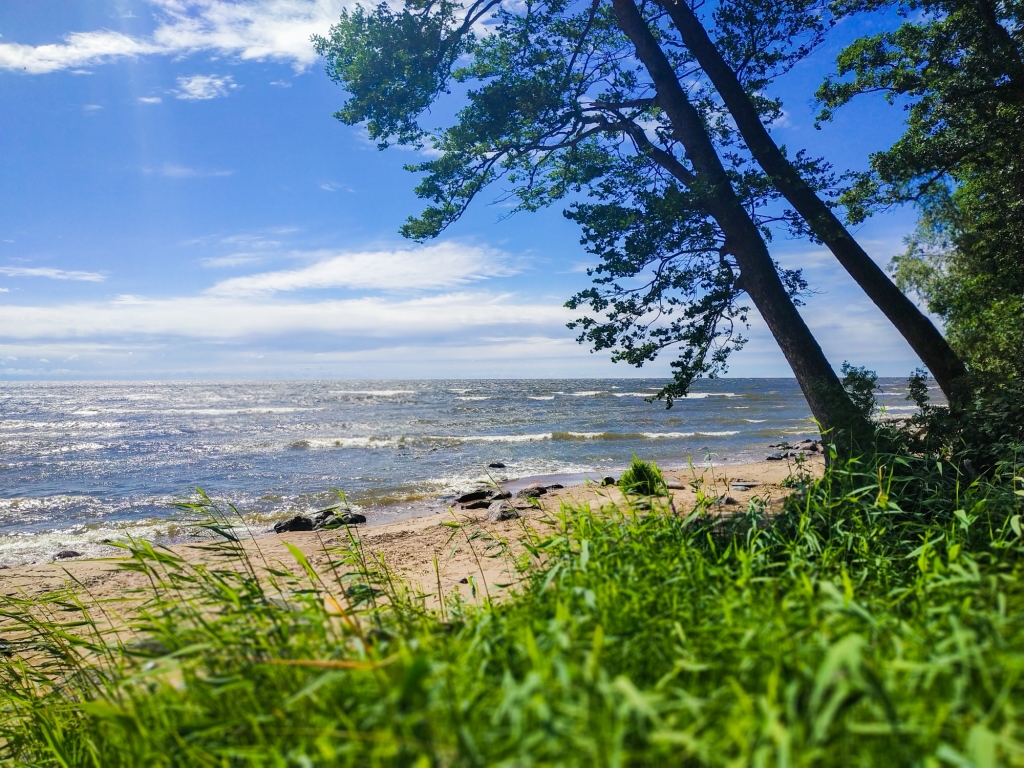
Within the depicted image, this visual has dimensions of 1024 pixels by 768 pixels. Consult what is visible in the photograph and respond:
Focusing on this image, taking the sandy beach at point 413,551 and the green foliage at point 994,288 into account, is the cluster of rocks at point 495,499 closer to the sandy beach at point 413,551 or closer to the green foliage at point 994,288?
the sandy beach at point 413,551

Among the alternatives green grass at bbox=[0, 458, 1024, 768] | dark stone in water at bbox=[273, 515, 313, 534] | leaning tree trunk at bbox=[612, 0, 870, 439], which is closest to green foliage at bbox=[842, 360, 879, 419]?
leaning tree trunk at bbox=[612, 0, 870, 439]

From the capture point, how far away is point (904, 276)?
826 inches

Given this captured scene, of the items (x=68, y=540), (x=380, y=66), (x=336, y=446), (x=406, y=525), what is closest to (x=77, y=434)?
(x=336, y=446)

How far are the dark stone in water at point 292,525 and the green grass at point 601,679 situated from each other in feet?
31.0

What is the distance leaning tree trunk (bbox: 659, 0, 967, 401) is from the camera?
8.00 metres

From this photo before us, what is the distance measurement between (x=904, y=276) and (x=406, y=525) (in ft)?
64.7

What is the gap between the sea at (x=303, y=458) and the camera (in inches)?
555

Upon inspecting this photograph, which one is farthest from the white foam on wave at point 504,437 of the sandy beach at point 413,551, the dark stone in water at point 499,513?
the dark stone in water at point 499,513

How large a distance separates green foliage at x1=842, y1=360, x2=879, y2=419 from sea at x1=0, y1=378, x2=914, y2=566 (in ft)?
8.70

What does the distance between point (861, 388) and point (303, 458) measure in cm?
2061

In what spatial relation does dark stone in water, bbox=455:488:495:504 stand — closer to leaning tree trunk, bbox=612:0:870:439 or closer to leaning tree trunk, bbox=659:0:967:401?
leaning tree trunk, bbox=612:0:870:439

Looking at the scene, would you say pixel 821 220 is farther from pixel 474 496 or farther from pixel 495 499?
pixel 474 496

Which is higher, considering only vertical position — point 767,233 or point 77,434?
point 767,233

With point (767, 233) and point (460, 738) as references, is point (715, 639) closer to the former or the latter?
point (460, 738)
